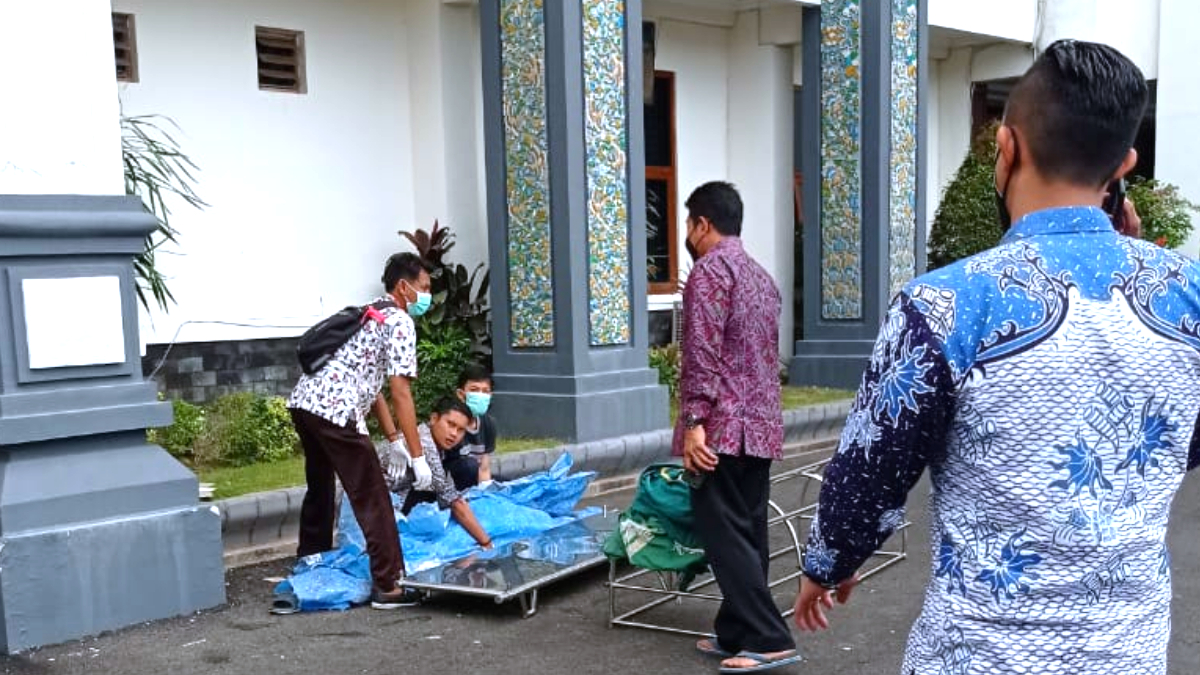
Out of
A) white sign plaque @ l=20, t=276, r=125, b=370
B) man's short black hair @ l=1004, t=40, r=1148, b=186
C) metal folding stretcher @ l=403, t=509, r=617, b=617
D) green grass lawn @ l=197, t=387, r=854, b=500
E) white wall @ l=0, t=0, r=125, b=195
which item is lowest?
metal folding stretcher @ l=403, t=509, r=617, b=617

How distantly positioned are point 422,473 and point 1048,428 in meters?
4.10

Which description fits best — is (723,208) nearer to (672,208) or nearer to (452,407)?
(452,407)

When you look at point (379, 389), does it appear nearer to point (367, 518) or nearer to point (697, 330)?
point (367, 518)

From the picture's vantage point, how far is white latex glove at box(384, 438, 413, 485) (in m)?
5.52

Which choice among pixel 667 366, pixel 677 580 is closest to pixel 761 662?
pixel 677 580

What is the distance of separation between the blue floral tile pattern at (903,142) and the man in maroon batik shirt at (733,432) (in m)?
7.07

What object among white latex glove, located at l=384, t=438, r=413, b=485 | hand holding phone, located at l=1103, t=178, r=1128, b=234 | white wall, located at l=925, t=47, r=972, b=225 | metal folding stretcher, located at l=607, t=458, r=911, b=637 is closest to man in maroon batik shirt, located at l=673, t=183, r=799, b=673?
metal folding stretcher, located at l=607, t=458, r=911, b=637

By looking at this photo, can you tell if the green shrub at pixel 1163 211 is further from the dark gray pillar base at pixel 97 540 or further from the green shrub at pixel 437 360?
the dark gray pillar base at pixel 97 540

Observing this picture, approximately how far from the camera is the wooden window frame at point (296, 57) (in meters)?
8.54

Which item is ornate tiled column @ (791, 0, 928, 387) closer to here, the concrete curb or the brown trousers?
the concrete curb

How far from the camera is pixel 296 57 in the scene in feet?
28.8

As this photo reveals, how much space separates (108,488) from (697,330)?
2.52m

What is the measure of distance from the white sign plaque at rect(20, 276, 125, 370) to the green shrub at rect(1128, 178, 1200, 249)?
35.8 feet

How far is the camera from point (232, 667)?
14.3ft
